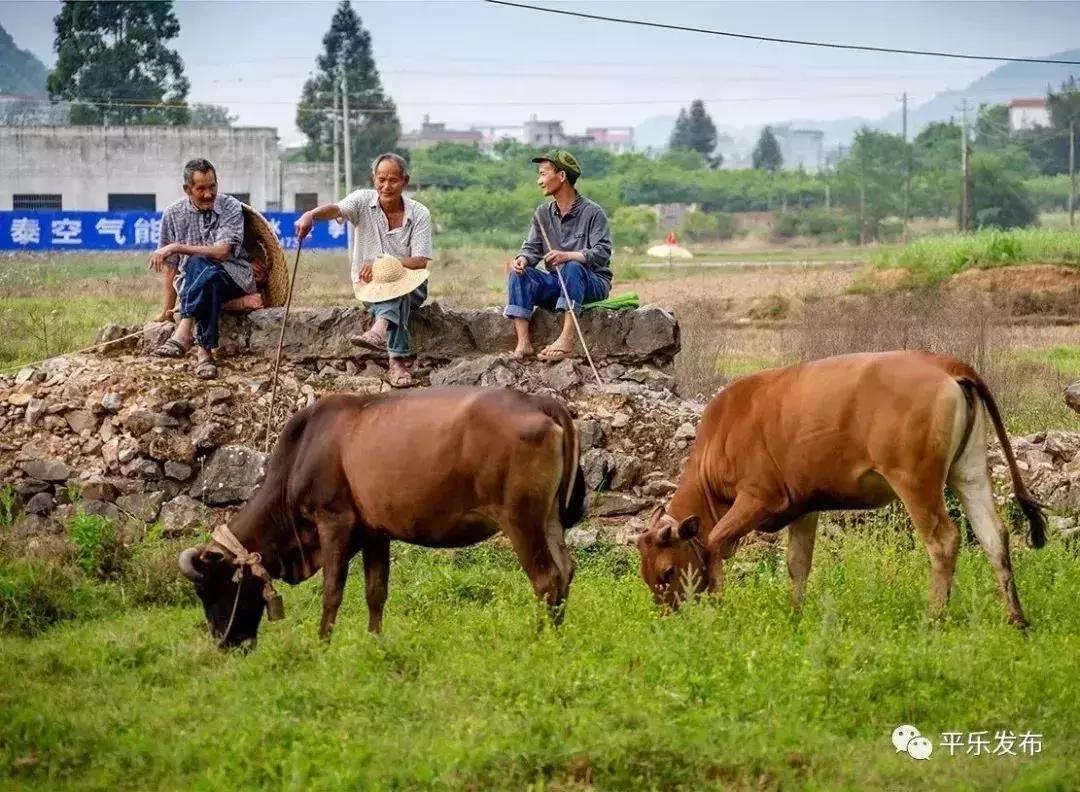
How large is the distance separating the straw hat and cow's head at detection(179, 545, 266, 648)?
11.8 feet

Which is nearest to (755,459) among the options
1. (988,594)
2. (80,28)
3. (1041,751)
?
(988,594)

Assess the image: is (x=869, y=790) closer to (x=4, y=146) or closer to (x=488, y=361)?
(x=488, y=361)

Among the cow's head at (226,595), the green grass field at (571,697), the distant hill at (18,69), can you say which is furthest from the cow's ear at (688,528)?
the distant hill at (18,69)

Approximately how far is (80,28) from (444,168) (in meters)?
26.5

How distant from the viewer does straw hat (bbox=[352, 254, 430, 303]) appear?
12.1 meters

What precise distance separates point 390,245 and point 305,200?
132ft

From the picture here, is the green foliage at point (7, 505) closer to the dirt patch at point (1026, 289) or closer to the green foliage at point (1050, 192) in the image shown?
the dirt patch at point (1026, 289)

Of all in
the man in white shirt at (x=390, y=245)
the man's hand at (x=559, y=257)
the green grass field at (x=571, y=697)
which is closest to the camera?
the green grass field at (x=571, y=697)

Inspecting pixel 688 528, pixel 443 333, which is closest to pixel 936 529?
pixel 688 528

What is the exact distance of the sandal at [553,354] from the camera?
1238 centimetres

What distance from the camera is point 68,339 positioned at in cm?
1794

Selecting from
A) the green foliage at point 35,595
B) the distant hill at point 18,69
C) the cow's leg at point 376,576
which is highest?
the distant hill at point 18,69

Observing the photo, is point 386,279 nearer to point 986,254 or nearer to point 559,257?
point 559,257

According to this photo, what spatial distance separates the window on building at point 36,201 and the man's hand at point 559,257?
3713 cm
